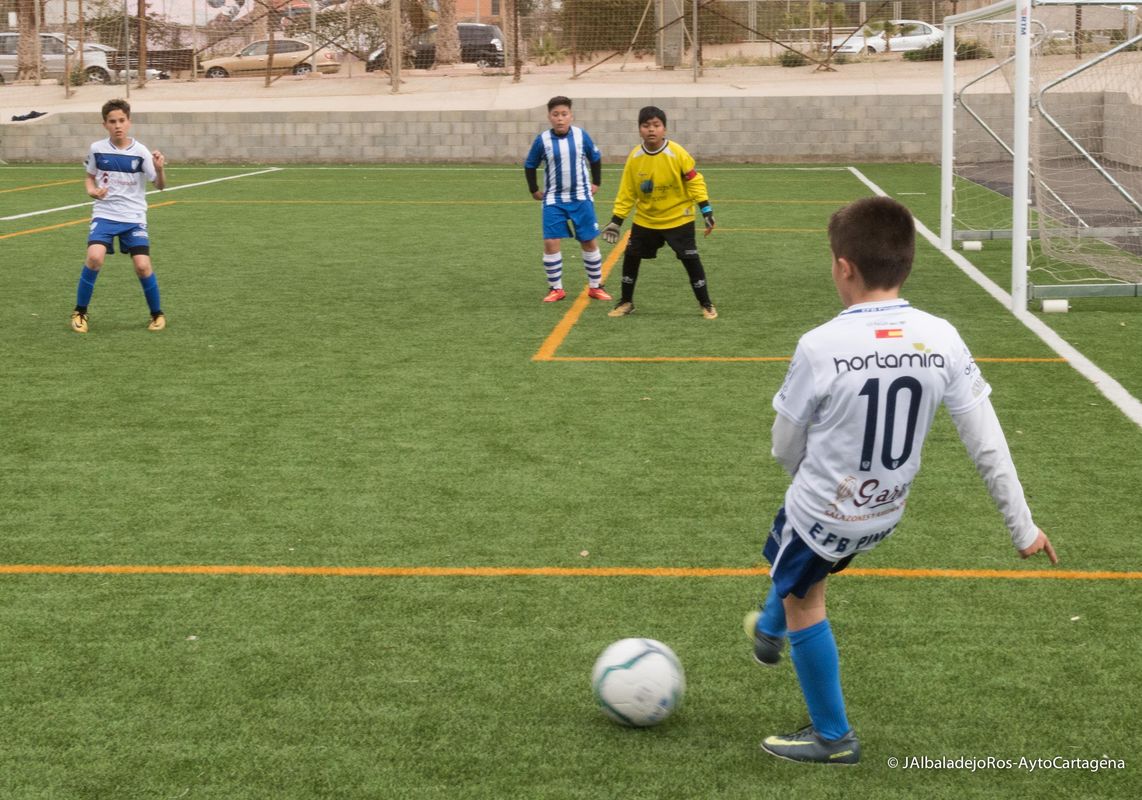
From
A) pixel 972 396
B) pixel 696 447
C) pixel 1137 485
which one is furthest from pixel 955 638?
pixel 696 447

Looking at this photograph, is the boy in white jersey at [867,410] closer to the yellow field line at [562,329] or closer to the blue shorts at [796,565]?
the blue shorts at [796,565]

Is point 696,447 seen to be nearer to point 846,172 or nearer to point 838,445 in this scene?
point 838,445

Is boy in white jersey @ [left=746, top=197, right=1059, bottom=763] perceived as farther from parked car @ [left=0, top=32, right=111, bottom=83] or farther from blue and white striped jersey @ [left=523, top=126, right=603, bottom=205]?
parked car @ [left=0, top=32, right=111, bottom=83]

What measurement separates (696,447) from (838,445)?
386 centimetres

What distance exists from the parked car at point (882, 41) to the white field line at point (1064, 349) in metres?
20.1

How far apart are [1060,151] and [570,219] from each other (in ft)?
49.8

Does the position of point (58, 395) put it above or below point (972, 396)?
below

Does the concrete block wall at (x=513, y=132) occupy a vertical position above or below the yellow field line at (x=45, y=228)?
above

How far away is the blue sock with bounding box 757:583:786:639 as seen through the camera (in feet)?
13.2

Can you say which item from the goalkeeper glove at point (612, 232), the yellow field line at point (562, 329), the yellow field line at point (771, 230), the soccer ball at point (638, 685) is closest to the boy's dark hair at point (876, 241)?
the soccer ball at point (638, 685)

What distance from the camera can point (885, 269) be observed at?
3.47 m

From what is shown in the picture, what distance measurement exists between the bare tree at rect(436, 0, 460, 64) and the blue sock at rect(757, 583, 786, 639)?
3299 centimetres

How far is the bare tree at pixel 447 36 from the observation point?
3575 centimetres

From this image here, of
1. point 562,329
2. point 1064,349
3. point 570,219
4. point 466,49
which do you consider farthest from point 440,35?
point 1064,349
